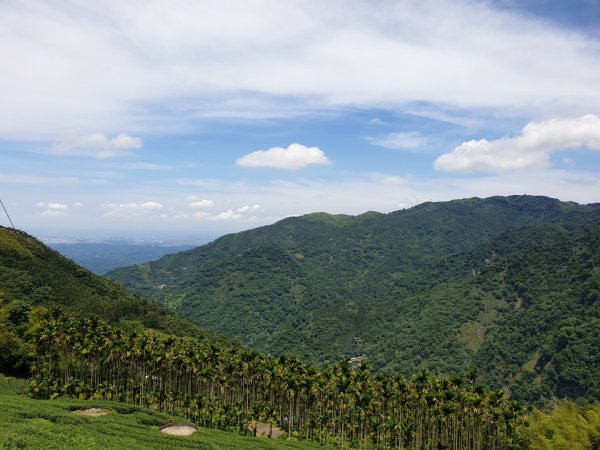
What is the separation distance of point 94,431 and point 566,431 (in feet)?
224

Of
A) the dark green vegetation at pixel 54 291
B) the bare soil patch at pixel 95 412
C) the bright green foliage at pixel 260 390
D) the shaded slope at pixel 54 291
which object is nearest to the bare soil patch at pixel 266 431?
the bright green foliage at pixel 260 390

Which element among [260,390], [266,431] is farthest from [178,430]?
[260,390]

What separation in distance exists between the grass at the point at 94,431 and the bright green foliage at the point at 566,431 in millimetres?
37230

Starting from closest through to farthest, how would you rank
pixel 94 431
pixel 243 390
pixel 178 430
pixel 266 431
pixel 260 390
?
pixel 94 431 < pixel 178 430 < pixel 266 431 < pixel 243 390 < pixel 260 390

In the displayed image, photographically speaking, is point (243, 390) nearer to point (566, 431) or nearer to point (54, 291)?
point (566, 431)

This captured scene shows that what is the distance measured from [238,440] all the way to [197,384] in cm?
3769

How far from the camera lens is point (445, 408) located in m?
80.9

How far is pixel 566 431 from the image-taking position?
234ft

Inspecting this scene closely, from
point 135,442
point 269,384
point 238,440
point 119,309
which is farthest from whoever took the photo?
point 119,309

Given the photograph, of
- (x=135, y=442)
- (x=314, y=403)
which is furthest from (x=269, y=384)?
(x=135, y=442)

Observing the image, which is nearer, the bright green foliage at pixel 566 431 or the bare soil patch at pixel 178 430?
the bright green foliage at pixel 566 431

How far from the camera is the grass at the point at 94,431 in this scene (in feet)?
152

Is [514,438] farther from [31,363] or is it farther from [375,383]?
[31,363]

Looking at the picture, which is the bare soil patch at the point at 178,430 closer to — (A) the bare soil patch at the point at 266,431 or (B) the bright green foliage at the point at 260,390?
(B) the bright green foliage at the point at 260,390
